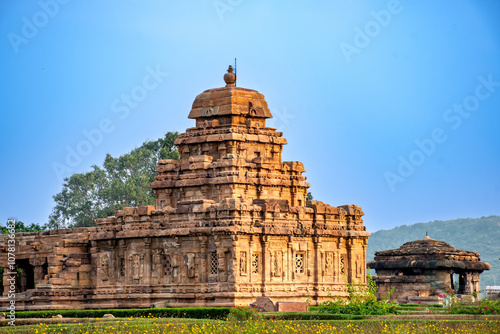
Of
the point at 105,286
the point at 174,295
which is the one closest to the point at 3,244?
the point at 105,286

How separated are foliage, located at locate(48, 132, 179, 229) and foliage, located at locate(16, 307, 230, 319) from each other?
3879 centimetres

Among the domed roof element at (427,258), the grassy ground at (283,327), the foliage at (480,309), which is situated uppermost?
the domed roof element at (427,258)

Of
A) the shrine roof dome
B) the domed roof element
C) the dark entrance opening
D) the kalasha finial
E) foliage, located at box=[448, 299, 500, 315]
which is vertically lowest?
foliage, located at box=[448, 299, 500, 315]

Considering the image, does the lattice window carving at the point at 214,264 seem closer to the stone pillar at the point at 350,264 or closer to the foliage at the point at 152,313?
the foliage at the point at 152,313

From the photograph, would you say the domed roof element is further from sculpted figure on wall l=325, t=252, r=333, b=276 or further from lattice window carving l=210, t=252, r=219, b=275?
lattice window carving l=210, t=252, r=219, b=275

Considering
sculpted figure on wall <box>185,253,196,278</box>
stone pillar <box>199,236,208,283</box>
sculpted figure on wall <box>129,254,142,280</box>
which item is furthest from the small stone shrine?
sculpted figure on wall <box>129,254,142,280</box>

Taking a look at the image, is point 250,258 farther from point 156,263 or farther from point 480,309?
point 480,309

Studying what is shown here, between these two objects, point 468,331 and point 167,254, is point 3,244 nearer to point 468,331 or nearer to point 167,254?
point 167,254

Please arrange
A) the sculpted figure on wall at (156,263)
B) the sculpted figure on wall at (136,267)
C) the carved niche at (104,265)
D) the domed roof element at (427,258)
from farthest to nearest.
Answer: the domed roof element at (427,258)
the carved niche at (104,265)
the sculpted figure on wall at (136,267)
the sculpted figure on wall at (156,263)

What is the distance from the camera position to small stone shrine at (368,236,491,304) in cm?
6731

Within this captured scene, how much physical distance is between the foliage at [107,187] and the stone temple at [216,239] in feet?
98.6

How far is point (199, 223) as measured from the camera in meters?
54.9

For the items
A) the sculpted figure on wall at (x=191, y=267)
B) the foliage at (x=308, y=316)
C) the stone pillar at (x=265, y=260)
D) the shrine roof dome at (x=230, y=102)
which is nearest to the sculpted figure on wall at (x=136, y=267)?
the sculpted figure on wall at (x=191, y=267)

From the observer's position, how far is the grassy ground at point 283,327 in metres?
38.4
